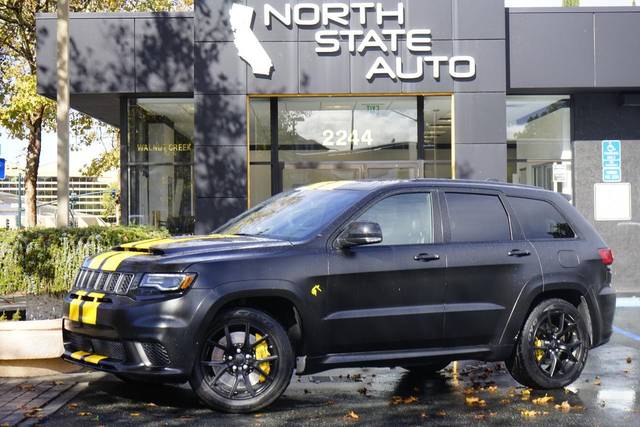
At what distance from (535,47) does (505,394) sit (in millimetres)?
10182

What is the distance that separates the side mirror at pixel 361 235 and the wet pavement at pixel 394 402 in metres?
1.23

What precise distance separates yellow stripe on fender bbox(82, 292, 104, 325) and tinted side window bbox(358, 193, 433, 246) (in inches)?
80.9

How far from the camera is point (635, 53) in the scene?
53.2ft

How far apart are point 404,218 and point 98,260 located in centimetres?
240

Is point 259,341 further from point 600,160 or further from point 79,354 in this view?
point 600,160

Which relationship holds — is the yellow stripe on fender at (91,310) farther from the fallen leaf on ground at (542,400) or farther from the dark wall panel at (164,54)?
the dark wall panel at (164,54)

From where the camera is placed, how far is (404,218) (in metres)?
7.23

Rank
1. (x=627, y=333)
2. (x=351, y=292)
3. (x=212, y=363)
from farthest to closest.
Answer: (x=627, y=333) → (x=351, y=292) → (x=212, y=363)

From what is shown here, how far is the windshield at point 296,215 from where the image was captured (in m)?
6.96

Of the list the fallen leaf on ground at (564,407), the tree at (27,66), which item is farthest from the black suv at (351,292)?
the tree at (27,66)

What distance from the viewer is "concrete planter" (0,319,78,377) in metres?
7.87

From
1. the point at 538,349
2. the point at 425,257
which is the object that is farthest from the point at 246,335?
the point at 538,349

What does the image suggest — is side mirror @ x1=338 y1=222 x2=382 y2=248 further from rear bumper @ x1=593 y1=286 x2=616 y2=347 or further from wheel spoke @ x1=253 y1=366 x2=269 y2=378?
rear bumper @ x1=593 y1=286 x2=616 y2=347

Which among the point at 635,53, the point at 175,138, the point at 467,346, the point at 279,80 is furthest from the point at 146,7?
the point at 467,346
